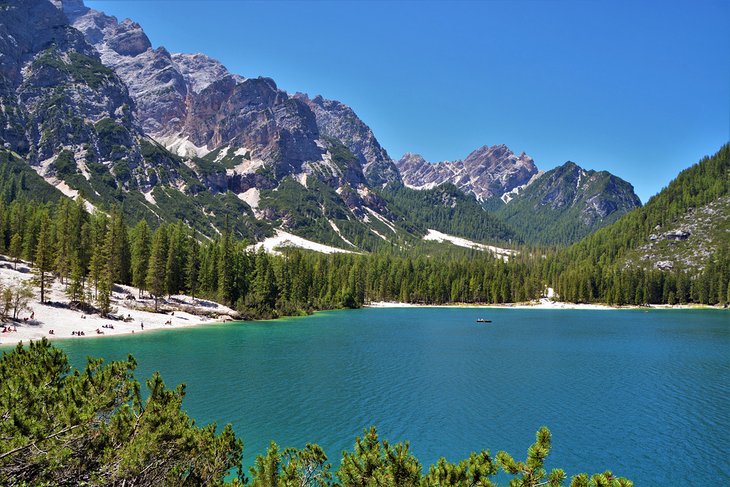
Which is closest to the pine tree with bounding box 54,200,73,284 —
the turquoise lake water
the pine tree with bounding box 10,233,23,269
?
the pine tree with bounding box 10,233,23,269

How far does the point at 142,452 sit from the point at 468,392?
4127 centimetres

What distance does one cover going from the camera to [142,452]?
12617 mm

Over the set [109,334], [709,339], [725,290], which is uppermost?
[725,290]

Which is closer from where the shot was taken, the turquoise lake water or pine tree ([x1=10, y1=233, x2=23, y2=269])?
the turquoise lake water

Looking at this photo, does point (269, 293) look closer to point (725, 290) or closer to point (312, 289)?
point (312, 289)

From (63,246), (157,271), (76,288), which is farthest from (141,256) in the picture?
(76,288)

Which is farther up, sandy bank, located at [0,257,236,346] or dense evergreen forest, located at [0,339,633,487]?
dense evergreen forest, located at [0,339,633,487]

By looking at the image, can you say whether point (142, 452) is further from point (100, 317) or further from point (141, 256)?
point (141, 256)

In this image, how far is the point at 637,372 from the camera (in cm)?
5984

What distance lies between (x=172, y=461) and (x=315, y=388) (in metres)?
34.6

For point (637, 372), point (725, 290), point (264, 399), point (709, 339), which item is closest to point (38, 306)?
point (264, 399)

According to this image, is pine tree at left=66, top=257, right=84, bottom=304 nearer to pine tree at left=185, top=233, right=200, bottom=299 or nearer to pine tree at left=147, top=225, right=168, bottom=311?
pine tree at left=147, top=225, right=168, bottom=311

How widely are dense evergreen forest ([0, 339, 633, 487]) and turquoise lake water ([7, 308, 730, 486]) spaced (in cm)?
1475

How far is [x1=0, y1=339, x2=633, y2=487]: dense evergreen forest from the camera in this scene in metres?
11.0
